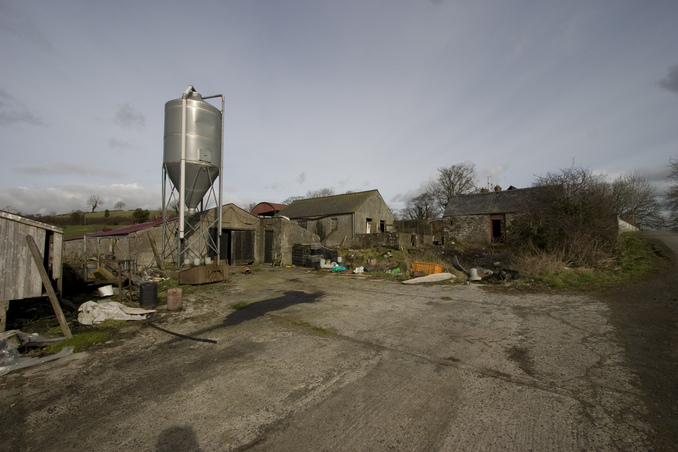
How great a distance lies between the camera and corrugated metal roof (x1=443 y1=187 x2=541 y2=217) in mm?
24891

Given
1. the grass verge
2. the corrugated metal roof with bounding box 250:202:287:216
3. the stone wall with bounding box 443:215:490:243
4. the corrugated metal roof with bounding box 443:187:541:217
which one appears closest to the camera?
the grass verge

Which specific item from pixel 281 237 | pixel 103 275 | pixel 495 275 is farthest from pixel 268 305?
pixel 281 237

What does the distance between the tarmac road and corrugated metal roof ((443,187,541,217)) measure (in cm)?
2070

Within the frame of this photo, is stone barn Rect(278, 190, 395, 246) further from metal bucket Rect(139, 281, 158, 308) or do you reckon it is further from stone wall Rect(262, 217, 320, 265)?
metal bucket Rect(139, 281, 158, 308)

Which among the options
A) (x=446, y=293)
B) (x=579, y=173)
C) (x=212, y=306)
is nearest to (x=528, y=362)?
(x=446, y=293)

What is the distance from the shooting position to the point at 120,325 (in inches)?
227

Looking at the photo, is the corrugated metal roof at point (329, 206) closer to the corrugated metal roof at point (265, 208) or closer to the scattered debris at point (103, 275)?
the corrugated metal roof at point (265, 208)

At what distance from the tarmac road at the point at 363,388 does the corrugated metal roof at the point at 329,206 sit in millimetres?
19160

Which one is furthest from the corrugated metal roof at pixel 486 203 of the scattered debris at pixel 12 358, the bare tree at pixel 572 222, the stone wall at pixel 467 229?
the scattered debris at pixel 12 358

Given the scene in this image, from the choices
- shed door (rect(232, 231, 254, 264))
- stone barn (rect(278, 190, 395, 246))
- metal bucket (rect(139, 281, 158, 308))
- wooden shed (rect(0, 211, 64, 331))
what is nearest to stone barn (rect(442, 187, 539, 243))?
stone barn (rect(278, 190, 395, 246))

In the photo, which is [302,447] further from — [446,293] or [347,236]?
[347,236]

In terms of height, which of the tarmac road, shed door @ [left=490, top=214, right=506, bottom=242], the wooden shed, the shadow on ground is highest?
shed door @ [left=490, top=214, right=506, bottom=242]

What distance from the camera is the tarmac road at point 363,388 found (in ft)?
8.14

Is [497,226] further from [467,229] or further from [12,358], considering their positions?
[12,358]
